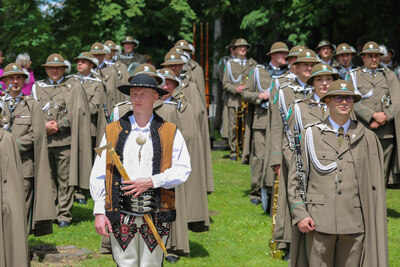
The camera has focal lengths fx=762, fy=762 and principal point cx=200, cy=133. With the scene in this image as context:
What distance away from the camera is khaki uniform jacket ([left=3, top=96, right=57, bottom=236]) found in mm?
9305

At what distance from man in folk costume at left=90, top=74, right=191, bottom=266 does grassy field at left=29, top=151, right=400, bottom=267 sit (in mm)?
2854

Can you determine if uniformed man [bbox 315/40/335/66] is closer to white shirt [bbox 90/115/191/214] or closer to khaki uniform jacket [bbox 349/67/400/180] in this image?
khaki uniform jacket [bbox 349/67/400/180]

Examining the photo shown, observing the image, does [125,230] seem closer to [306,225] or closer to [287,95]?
[306,225]

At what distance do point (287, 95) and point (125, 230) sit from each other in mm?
3881

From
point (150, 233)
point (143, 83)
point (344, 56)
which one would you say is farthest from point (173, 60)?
point (150, 233)

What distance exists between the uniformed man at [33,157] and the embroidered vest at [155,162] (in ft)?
11.1

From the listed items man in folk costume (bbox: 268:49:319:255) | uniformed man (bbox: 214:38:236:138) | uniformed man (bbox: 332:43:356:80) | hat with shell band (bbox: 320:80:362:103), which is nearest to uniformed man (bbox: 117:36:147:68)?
uniformed man (bbox: 214:38:236:138)

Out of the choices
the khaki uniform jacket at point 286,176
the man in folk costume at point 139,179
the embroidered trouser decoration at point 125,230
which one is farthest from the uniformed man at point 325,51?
the embroidered trouser decoration at point 125,230

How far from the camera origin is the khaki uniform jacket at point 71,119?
11.3 metres

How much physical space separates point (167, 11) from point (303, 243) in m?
15.9

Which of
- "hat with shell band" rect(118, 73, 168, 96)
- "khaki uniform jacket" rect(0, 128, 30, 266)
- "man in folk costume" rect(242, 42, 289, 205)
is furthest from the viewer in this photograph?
"man in folk costume" rect(242, 42, 289, 205)

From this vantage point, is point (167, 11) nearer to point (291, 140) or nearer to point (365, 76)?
point (365, 76)

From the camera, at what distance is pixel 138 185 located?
6.00 m

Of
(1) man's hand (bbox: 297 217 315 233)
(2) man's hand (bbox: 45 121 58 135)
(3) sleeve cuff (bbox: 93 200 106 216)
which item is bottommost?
(1) man's hand (bbox: 297 217 315 233)
